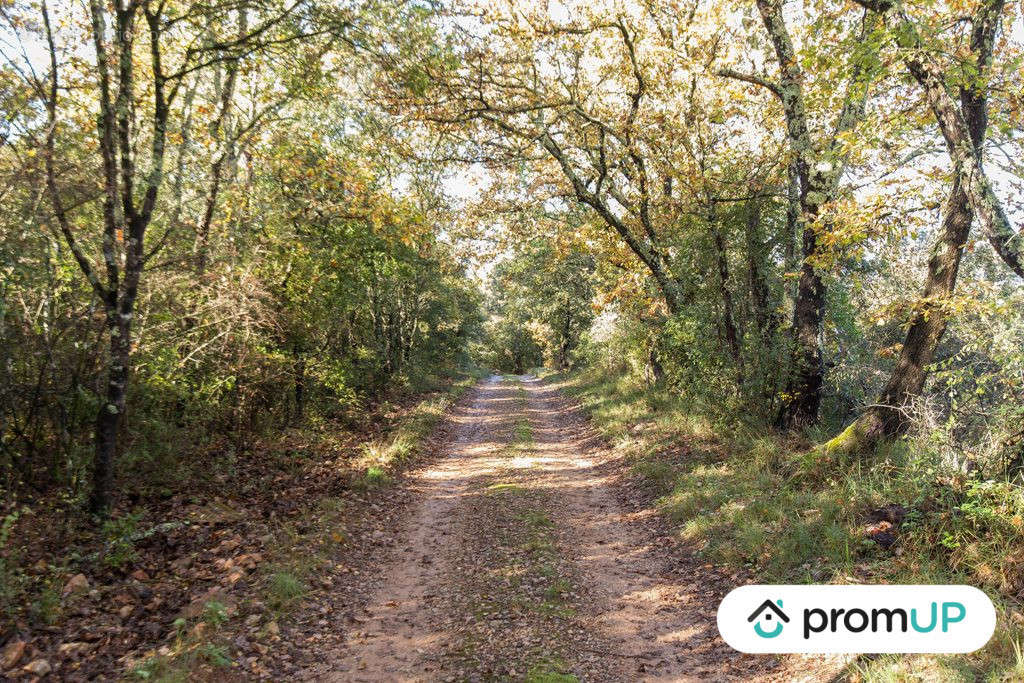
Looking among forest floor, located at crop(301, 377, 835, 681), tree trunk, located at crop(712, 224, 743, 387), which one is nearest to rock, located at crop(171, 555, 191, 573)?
forest floor, located at crop(301, 377, 835, 681)

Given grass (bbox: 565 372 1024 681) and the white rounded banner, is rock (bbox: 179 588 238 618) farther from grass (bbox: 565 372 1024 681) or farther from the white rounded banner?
grass (bbox: 565 372 1024 681)

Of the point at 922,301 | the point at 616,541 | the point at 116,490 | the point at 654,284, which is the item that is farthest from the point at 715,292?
the point at 116,490

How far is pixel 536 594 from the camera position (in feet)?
19.5

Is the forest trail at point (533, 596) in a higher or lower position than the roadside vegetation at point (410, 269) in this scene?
lower

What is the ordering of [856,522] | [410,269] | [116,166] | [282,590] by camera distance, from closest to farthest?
1. [282,590]
2. [856,522]
3. [116,166]
4. [410,269]

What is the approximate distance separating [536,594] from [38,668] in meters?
4.35

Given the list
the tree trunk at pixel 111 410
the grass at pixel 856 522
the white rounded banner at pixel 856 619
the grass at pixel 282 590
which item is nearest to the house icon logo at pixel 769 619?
the white rounded banner at pixel 856 619

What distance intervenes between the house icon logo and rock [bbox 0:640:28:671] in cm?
615

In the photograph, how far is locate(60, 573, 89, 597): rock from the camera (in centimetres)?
531

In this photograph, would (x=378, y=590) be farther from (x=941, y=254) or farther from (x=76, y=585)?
(x=941, y=254)

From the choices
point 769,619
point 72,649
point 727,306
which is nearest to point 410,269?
point 727,306

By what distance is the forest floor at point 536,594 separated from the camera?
4.67 meters

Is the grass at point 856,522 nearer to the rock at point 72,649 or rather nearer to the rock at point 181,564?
the rock at point 181,564

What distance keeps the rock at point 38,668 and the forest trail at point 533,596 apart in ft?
6.71
